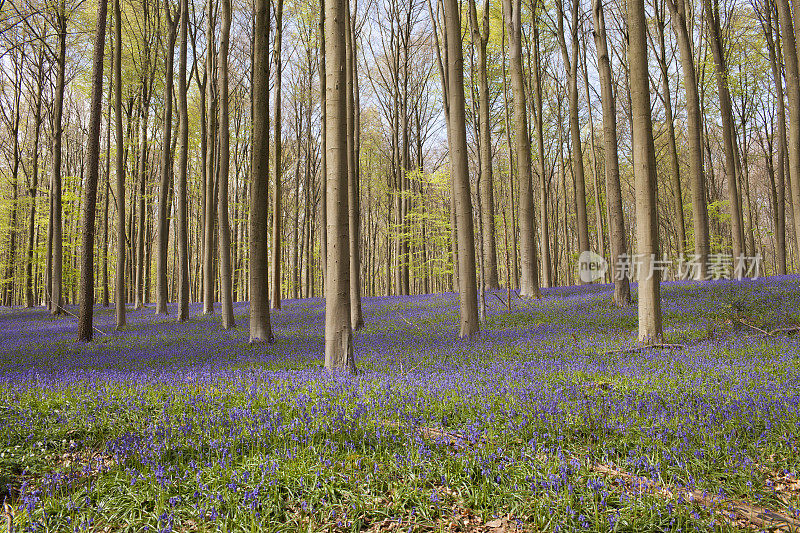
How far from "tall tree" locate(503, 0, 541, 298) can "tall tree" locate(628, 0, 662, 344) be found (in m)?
7.17

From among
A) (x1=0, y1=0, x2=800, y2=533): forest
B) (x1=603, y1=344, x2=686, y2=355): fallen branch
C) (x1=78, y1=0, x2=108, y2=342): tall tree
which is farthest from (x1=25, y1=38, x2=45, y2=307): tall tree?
(x1=603, y1=344, x2=686, y2=355): fallen branch

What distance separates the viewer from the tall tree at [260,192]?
10.3m

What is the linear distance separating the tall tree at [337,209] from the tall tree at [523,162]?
10205mm

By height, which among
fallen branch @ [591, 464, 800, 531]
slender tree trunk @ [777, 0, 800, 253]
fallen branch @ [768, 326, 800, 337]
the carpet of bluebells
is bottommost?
fallen branch @ [591, 464, 800, 531]

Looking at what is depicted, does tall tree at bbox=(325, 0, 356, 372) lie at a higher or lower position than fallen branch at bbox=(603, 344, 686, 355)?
higher

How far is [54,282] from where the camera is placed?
18.7 meters

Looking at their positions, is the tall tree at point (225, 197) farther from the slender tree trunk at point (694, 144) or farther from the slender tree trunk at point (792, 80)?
the slender tree trunk at point (792, 80)

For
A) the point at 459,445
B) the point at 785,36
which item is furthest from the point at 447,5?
the point at 785,36

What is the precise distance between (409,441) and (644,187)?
7.11 meters

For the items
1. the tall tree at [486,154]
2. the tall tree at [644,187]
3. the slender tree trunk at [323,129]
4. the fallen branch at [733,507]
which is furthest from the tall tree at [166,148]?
the fallen branch at [733,507]

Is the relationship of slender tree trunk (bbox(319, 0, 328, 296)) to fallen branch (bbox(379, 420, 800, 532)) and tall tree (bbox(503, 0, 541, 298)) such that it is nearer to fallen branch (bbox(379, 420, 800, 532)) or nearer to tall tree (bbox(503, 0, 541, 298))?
fallen branch (bbox(379, 420, 800, 532))

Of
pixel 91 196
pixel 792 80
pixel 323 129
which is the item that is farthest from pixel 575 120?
pixel 91 196

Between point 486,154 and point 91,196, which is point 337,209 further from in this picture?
point 486,154

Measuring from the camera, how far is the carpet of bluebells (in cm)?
295
